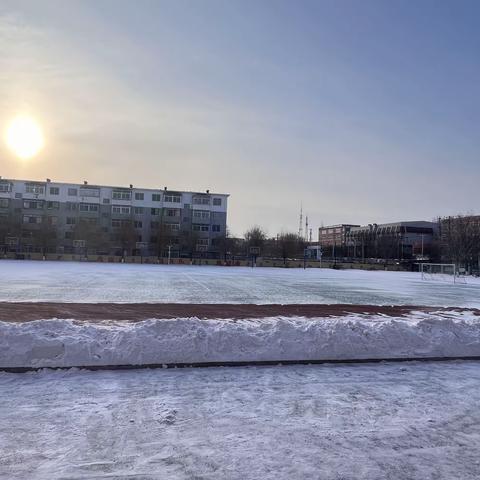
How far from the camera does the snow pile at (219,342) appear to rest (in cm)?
839

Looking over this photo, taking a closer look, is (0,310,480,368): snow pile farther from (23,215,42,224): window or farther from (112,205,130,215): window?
(23,215,42,224): window

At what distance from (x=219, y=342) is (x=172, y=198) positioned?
345 feet

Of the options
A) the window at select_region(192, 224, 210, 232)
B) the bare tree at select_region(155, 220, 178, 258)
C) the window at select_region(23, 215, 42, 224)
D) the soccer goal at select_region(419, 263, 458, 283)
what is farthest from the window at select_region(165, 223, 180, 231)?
the soccer goal at select_region(419, 263, 458, 283)

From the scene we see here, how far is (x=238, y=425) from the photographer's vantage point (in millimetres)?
5586

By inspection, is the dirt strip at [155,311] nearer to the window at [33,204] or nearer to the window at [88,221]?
the window at [88,221]

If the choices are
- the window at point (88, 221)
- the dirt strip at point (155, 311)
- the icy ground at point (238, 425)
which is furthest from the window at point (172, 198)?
the icy ground at point (238, 425)

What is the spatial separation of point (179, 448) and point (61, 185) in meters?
111

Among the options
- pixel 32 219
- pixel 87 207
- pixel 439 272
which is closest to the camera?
pixel 439 272

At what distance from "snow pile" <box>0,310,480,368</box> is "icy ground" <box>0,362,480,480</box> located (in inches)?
20.6

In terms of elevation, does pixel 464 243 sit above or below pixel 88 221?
below

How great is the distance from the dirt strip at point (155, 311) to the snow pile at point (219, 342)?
4.15 meters

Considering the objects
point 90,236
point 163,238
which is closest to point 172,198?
point 163,238

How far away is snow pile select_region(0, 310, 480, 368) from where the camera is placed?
8391mm

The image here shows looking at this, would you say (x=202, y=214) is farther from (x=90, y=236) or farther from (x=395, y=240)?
(x=395, y=240)
